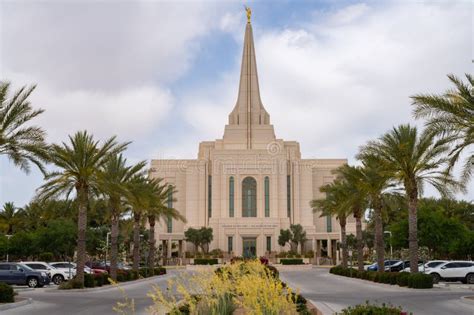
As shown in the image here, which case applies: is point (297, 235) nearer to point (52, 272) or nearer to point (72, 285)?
point (52, 272)

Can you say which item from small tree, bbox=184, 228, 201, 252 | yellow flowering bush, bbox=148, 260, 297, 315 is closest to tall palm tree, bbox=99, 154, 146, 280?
yellow flowering bush, bbox=148, 260, 297, 315

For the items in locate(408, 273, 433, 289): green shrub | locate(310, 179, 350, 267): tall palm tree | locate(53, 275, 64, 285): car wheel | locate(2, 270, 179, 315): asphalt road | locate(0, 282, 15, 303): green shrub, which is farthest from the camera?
locate(310, 179, 350, 267): tall palm tree

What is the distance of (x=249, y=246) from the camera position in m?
79.0

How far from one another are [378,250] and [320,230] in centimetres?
5065

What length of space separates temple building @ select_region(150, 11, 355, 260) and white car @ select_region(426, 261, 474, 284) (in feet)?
143

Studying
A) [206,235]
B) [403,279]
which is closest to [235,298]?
[403,279]

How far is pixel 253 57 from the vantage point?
90.8 meters

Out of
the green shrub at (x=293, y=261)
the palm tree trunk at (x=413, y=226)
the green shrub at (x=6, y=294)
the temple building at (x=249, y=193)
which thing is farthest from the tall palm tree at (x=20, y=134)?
the temple building at (x=249, y=193)

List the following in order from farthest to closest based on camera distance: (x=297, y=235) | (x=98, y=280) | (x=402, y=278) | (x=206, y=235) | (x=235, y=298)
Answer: (x=206, y=235)
(x=297, y=235)
(x=98, y=280)
(x=402, y=278)
(x=235, y=298)

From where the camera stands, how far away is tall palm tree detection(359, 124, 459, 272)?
28.1 m

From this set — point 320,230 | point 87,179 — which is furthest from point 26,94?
point 320,230

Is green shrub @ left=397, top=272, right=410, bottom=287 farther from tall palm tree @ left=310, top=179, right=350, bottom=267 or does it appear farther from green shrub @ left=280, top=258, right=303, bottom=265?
green shrub @ left=280, top=258, right=303, bottom=265

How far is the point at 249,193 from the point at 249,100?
15369 millimetres

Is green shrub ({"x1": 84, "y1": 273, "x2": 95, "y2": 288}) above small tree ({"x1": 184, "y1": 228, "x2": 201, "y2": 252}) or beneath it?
beneath
